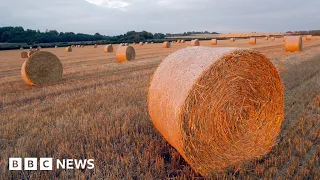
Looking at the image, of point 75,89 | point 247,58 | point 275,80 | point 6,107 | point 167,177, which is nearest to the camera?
point 167,177

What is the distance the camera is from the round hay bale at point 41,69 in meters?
9.62

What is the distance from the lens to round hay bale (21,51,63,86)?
962cm

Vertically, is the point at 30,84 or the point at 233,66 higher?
the point at 233,66

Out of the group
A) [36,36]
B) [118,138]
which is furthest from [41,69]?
[36,36]

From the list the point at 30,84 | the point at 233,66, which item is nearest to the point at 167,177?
the point at 233,66

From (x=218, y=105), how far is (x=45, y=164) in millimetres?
2437

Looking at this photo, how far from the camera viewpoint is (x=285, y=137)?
14.2ft

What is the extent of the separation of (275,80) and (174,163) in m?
1.99

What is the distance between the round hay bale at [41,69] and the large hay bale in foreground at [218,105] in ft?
23.0

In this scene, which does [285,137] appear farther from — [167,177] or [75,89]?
[75,89]

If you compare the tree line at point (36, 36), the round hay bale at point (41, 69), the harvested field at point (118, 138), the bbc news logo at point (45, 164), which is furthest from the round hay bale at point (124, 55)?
the tree line at point (36, 36)

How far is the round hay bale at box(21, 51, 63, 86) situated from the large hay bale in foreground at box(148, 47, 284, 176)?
6996 mm

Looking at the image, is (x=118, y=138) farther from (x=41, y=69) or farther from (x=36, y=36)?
(x=36, y=36)

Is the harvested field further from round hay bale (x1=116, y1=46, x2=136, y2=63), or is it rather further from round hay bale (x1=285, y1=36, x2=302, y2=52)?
round hay bale (x1=285, y1=36, x2=302, y2=52)
